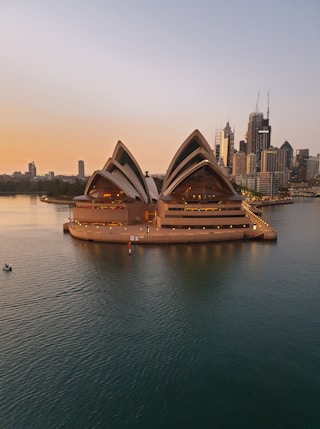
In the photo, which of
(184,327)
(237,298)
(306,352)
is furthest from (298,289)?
(184,327)

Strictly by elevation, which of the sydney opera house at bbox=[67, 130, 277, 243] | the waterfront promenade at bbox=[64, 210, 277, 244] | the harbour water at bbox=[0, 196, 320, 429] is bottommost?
the harbour water at bbox=[0, 196, 320, 429]

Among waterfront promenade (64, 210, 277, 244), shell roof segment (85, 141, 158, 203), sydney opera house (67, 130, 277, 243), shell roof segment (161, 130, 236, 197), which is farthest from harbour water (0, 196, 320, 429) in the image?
shell roof segment (85, 141, 158, 203)

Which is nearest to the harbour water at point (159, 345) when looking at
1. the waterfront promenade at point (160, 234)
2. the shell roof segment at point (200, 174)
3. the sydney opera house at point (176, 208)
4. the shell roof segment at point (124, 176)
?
the waterfront promenade at point (160, 234)

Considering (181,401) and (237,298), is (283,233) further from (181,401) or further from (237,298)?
(181,401)

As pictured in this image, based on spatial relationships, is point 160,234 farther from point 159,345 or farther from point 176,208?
point 159,345

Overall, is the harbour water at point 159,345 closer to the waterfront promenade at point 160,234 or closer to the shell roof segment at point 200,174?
the waterfront promenade at point 160,234

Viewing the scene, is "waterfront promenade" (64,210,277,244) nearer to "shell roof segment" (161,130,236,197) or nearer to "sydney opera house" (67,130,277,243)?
"sydney opera house" (67,130,277,243)
